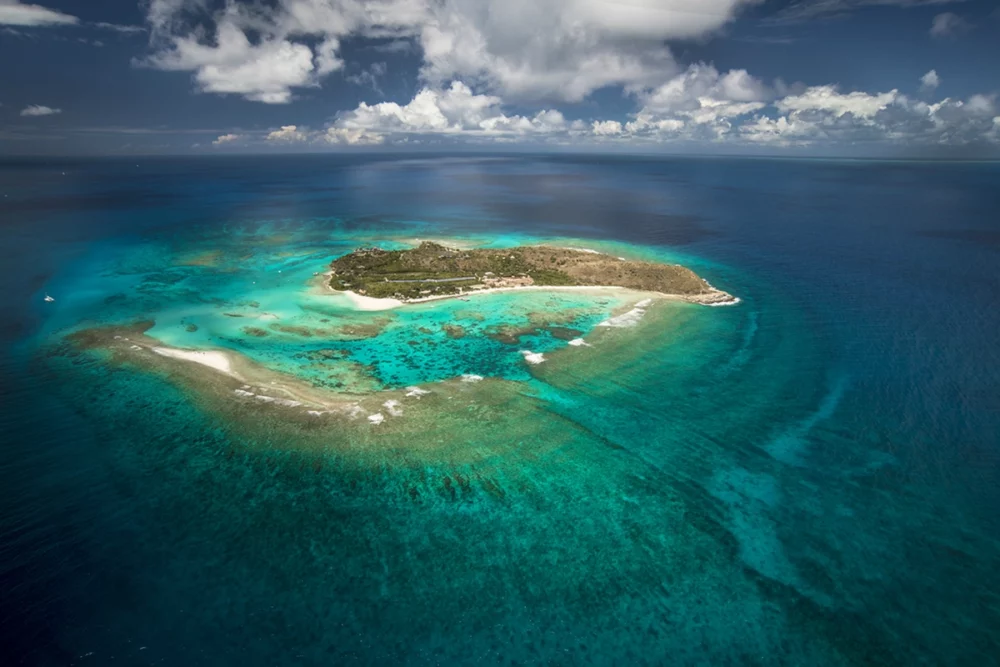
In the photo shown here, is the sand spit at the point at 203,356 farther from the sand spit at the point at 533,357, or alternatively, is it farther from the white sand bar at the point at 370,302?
the sand spit at the point at 533,357

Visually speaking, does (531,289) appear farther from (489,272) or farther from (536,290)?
(489,272)

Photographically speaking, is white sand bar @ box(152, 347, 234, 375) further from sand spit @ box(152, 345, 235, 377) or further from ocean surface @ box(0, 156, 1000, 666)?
ocean surface @ box(0, 156, 1000, 666)

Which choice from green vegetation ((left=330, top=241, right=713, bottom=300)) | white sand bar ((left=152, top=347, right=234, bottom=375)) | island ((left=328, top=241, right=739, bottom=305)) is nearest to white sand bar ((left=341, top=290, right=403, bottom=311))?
island ((left=328, top=241, right=739, bottom=305))

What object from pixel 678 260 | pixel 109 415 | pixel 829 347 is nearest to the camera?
pixel 109 415

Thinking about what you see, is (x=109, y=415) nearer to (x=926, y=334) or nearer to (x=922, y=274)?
(x=926, y=334)

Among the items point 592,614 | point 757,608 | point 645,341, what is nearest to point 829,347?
point 645,341

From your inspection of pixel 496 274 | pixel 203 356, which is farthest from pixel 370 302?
pixel 203 356

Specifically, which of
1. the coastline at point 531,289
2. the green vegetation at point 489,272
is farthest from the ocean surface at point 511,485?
the green vegetation at point 489,272
